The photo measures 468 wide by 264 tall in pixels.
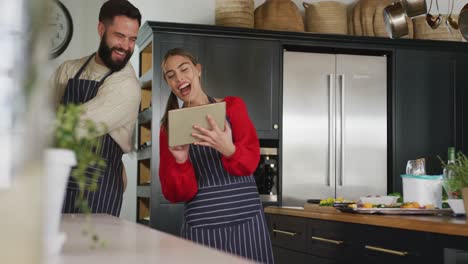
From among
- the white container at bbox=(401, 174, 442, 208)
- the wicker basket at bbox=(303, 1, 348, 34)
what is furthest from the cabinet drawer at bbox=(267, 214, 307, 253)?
the wicker basket at bbox=(303, 1, 348, 34)

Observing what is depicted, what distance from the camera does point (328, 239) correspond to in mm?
3039

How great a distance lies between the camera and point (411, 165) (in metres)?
3.21

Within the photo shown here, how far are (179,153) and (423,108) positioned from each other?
3271mm

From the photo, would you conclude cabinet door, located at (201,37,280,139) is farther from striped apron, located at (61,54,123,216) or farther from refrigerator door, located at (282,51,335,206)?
striped apron, located at (61,54,123,216)

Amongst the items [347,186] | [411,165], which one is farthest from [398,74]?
[411,165]

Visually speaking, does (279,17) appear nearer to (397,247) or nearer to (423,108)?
(423,108)

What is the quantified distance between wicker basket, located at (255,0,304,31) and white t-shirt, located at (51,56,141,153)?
7.48 feet

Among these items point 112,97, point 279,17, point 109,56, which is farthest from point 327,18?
point 112,97

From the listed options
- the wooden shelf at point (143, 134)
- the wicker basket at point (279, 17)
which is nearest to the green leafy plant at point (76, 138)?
the wooden shelf at point (143, 134)

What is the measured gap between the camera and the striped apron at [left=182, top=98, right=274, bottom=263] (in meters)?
2.64

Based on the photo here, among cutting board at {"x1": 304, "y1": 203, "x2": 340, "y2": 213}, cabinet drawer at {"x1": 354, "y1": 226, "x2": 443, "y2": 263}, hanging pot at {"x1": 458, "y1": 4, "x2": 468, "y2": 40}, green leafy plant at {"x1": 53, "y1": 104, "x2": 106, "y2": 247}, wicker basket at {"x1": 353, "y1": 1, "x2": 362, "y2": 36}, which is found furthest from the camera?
wicker basket at {"x1": 353, "y1": 1, "x2": 362, "y2": 36}

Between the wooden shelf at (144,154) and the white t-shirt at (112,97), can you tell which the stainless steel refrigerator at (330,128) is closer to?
the wooden shelf at (144,154)

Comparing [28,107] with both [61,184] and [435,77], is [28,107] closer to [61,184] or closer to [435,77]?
[61,184]

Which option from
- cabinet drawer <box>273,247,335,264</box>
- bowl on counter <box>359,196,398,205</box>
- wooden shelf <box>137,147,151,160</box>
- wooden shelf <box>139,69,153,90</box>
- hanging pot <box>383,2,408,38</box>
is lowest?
cabinet drawer <box>273,247,335,264</box>
